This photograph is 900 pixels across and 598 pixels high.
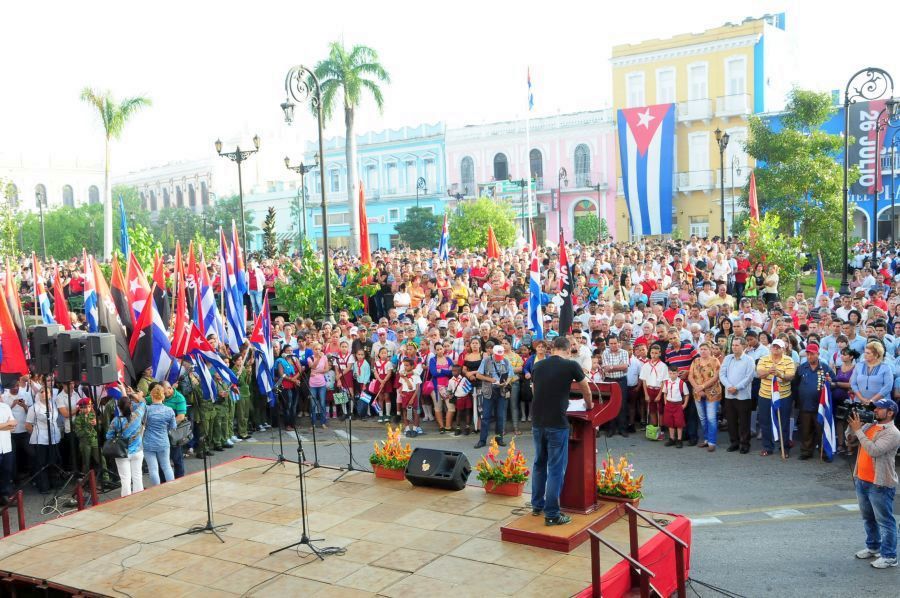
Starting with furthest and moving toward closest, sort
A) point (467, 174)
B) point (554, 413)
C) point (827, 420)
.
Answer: point (467, 174)
point (827, 420)
point (554, 413)

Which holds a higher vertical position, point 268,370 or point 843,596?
point 268,370

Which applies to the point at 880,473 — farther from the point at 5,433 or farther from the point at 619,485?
the point at 5,433

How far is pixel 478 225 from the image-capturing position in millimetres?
44125

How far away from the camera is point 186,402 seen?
536 inches

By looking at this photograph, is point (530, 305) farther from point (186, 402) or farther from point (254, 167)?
point (254, 167)

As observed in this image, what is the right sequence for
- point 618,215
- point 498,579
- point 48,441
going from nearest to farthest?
point 498,579 < point 48,441 < point 618,215

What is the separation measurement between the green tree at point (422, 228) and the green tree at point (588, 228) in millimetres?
9299

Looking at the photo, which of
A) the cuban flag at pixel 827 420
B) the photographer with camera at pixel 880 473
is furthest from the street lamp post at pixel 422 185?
the photographer with camera at pixel 880 473

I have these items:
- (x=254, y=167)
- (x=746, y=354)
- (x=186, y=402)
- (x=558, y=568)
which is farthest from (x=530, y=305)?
(x=254, y=167)

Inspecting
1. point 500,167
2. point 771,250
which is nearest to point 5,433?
point 771,250

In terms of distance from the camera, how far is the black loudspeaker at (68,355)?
10.2m

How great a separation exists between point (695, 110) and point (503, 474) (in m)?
44.1

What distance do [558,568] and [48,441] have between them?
879cm

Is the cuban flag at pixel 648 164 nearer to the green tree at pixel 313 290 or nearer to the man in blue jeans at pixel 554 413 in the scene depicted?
the green tree at pixel 313 290
